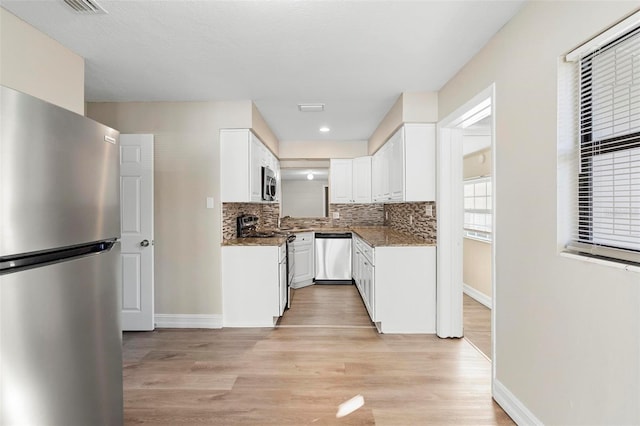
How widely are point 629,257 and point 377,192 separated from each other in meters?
3.44

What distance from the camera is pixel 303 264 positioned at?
16.5 feet

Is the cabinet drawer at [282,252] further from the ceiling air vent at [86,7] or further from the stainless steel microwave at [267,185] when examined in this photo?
the ceiling air vent at [86,7]

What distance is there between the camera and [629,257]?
4.07ft

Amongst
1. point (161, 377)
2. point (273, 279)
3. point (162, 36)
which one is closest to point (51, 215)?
point (162, 36)

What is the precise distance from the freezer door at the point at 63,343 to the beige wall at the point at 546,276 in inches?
85.1

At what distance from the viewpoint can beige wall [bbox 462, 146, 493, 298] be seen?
402 cm

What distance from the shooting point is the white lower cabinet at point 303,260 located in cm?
489

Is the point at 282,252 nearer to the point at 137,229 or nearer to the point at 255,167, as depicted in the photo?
the point at 255,167

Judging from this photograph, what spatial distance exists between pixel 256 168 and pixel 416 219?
2.01m

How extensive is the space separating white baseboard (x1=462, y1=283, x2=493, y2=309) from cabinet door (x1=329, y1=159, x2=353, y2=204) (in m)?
2.26

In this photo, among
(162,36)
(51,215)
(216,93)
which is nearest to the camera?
(51,215)

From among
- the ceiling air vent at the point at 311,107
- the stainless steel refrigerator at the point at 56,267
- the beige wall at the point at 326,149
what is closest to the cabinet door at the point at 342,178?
the beige wall at the point at 326,149

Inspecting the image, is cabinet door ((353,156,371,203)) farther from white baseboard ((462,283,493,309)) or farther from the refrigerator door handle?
the refrigerator door handle

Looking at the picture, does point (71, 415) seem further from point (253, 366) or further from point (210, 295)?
point (210, 295)
